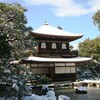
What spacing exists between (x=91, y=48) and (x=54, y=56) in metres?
12.3

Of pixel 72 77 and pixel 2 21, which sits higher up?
pixel 2 21

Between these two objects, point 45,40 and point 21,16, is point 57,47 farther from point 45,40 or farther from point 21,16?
point 21,16

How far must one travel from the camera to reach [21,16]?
19625 millimetres

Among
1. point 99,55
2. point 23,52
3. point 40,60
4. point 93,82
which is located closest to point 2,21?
point 23,52

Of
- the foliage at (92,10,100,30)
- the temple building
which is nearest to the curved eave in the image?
the temple building

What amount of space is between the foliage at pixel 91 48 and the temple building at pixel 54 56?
9416 mm

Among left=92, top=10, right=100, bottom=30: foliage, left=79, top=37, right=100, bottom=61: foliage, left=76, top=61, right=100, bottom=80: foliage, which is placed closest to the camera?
left=92, top=10, right=100, bottom=30: foliage

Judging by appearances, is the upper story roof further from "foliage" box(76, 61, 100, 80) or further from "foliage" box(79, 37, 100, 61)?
"foliage" box(79, 37, 100, 61)

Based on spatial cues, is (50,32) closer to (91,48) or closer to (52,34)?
(52,34)

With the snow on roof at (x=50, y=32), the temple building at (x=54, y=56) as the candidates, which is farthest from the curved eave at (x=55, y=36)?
the snow on roof at (x=50, y=32)

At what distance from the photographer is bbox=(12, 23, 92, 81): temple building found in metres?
35.6

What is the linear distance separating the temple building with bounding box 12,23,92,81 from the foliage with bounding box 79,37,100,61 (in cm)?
942

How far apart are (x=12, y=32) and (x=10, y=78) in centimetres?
350

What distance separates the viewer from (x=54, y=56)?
123 feet
